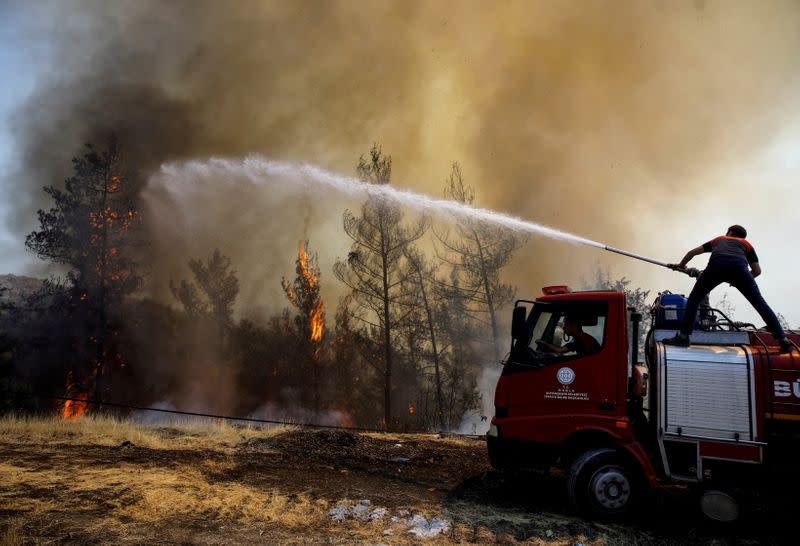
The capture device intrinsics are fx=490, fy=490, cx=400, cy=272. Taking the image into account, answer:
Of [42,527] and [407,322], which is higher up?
[407,322]

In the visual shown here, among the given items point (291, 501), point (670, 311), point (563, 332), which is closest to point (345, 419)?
point (291, 501)

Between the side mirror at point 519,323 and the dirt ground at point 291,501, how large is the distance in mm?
2419

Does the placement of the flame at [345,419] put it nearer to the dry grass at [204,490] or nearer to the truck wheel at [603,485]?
the dry grass at [204,490]

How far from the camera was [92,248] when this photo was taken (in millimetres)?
27219

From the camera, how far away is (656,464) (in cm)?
634

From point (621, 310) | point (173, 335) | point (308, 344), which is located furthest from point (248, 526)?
point (173, 335)

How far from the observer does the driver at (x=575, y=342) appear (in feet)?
22.0

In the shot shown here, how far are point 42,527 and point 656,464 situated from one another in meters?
7.41

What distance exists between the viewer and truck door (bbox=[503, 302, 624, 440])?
6523 mm

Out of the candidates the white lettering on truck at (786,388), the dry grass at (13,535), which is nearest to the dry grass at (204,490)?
the dry grass at (13,535)

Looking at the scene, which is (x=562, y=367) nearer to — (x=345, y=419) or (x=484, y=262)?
(x=484, y=262)

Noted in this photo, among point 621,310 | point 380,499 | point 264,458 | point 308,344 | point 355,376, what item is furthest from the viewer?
point 355,376

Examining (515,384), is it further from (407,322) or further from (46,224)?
(46,224)

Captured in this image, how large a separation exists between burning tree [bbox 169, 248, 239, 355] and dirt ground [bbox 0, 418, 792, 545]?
33877 mm
